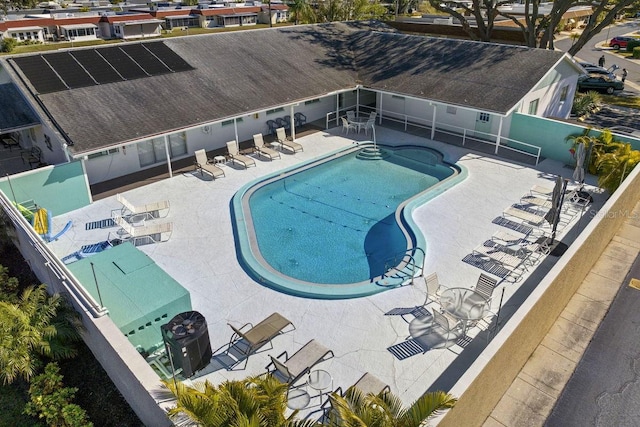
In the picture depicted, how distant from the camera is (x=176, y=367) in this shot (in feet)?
33.6

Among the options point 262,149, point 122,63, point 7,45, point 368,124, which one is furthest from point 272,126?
point 7,45

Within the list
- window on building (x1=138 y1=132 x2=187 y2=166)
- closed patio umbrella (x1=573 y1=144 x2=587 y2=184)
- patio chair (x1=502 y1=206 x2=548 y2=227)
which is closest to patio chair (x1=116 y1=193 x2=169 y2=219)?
window on building (x1=138 y1=132 x2=187 y2=166)

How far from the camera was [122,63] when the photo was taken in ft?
70.6

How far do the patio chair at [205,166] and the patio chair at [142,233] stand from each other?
4340 millimetres

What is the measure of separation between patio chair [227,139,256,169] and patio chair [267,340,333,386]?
1157 cm

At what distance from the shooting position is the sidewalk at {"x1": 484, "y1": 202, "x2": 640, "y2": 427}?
9.96 m

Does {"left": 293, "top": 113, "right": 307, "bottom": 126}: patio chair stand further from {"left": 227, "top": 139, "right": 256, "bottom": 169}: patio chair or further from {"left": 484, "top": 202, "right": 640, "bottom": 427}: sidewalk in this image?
{"left": 484, "top": 202, "right": 640, "bottom": 427}: sidewalk

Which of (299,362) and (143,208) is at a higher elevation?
(143,208)

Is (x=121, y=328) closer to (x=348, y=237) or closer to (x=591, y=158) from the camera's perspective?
(x=348, y=237)

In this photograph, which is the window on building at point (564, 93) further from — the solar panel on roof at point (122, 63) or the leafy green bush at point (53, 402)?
the leafy green bush at point (53, 402)

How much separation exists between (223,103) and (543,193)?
1372cm

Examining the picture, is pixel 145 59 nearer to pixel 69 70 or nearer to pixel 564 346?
pixel 69 70

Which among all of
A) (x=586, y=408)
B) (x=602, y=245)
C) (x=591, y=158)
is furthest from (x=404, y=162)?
(x=586, y=408)

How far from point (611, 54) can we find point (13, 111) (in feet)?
185
